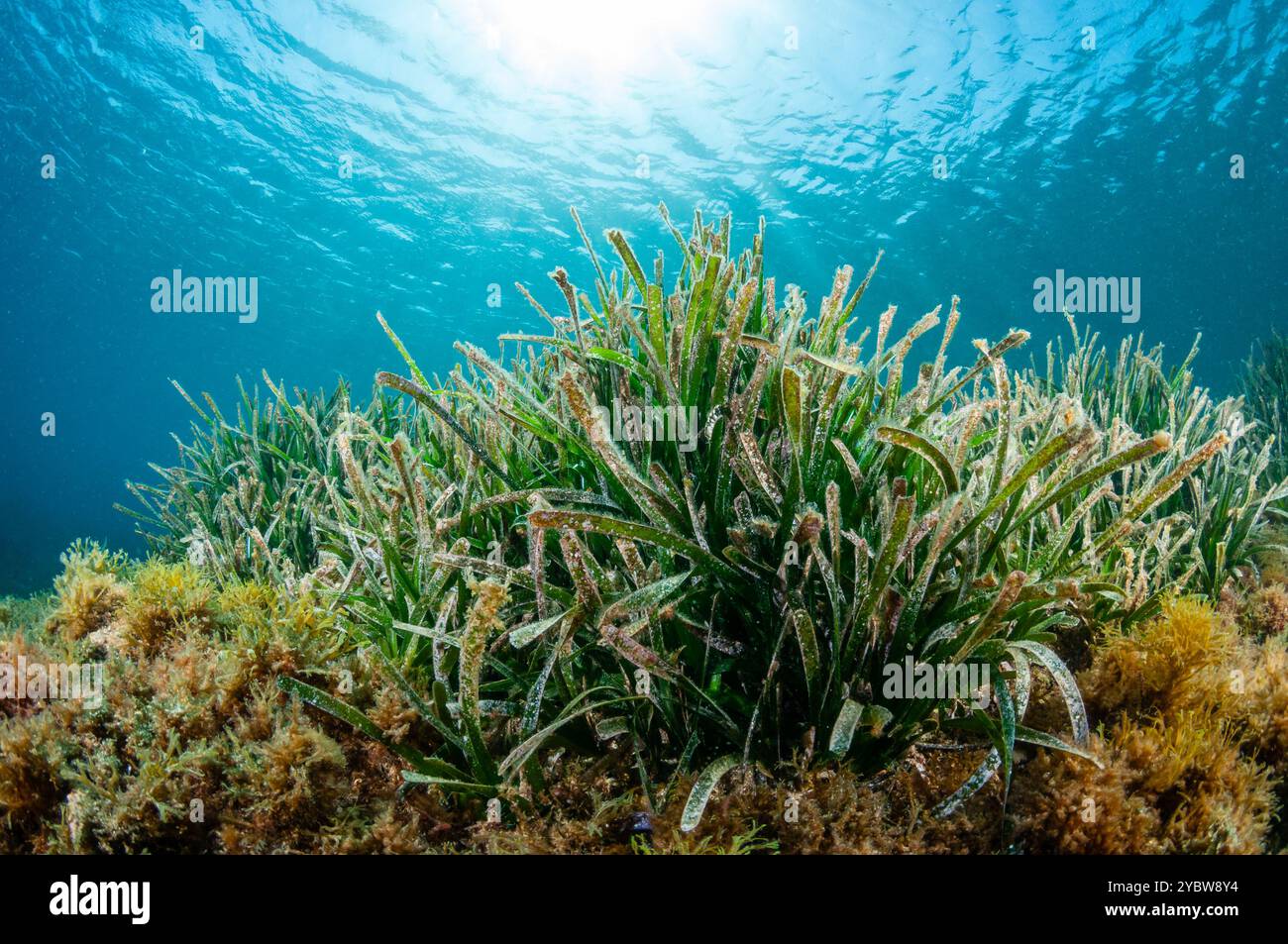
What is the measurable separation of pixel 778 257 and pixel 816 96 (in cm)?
1211

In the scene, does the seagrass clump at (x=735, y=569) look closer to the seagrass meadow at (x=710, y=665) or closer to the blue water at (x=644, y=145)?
the seagrass meadow at (x=710, y=665)

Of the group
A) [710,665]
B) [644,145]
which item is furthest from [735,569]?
[644,145]

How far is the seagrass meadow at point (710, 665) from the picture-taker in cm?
167

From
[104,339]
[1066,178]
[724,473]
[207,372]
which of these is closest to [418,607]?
[724,473]

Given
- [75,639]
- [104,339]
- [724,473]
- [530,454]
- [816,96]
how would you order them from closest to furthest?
1. [724,473]
2. [530,454]
3. [75,639]
4. [816,96]
5. [104,339]

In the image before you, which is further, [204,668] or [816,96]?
[816,96]

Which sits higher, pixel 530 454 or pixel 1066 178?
pixel 1066 178

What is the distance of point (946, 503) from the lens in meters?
1.71

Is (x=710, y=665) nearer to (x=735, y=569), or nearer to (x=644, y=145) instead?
(x=735, y=569)

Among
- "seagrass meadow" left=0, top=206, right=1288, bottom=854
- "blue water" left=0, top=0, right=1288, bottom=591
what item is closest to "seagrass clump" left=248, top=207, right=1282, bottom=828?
"seagrass meadow" left=0, top=206, right=1288, bottom=854

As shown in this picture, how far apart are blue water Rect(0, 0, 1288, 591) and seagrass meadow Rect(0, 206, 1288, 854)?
1729 centimetres

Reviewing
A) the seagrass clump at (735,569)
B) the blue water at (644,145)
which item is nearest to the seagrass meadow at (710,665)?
the seagrass clump at (735,569)

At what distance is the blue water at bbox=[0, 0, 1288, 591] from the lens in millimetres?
23328
